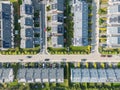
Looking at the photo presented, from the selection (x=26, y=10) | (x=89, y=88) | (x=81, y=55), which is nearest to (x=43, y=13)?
(x=26, y=10)

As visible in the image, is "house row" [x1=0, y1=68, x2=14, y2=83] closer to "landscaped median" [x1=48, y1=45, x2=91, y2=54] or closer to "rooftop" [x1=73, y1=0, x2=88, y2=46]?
"landscaped median" [x1=48, y1=45, x2=91, y2=54]

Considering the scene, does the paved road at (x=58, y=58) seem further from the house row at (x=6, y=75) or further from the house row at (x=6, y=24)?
the house row at (x=6, y=24)

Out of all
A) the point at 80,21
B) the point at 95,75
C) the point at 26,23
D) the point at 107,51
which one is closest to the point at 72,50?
the point at 80,21

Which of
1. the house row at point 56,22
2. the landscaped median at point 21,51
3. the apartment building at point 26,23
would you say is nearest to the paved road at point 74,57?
the landscaped median at point 21,51

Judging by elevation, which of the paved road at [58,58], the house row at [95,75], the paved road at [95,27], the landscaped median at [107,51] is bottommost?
the house row at [95,75]

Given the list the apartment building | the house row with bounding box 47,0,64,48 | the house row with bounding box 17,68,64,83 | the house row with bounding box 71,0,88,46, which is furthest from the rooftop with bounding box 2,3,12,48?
the house row with bounding box 71,0,88,46
